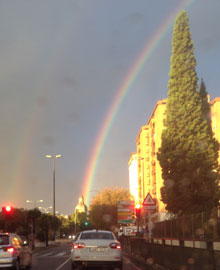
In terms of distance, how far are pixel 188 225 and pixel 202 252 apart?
14.2 metres

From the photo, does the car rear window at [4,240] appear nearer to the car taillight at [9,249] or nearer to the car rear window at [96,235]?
the car taillight at [9,249]

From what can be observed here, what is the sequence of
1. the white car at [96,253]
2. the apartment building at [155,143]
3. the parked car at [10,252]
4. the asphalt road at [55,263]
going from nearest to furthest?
the parked car at [10,252], the white car at [96,253], the asphalt road at [55,263], the apartment building at [155,143]

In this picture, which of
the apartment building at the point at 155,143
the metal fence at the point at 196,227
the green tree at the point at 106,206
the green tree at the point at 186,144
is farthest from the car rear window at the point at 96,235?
the green tree at the point at 106,206

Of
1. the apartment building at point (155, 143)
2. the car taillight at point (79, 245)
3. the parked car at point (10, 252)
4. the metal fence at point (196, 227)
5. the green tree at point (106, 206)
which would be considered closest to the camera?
the parked car at point (10, 252)

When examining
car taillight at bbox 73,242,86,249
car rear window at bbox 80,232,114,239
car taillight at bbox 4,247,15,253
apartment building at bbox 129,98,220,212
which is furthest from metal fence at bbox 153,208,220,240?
apartment building at bbox 129,98,220,212

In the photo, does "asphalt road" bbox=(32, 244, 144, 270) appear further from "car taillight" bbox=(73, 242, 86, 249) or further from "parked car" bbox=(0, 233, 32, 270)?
"parked car" bbox=(0, 233, 32, 270)

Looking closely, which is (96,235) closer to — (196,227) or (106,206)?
(196,227)

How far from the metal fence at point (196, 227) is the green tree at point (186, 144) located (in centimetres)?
1263

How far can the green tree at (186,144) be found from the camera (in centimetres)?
4616

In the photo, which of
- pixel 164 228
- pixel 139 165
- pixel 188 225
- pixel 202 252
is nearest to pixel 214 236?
pixel 188 225

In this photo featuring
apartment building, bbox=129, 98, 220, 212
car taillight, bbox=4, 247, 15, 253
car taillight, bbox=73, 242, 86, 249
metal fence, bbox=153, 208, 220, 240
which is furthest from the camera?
apartment building, bbox=129, 98, 220, 212

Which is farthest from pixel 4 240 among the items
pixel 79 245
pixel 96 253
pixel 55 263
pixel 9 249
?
pixel 55 263

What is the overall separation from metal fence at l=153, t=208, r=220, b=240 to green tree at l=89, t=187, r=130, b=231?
5310 centimetres

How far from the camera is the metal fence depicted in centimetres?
2156
